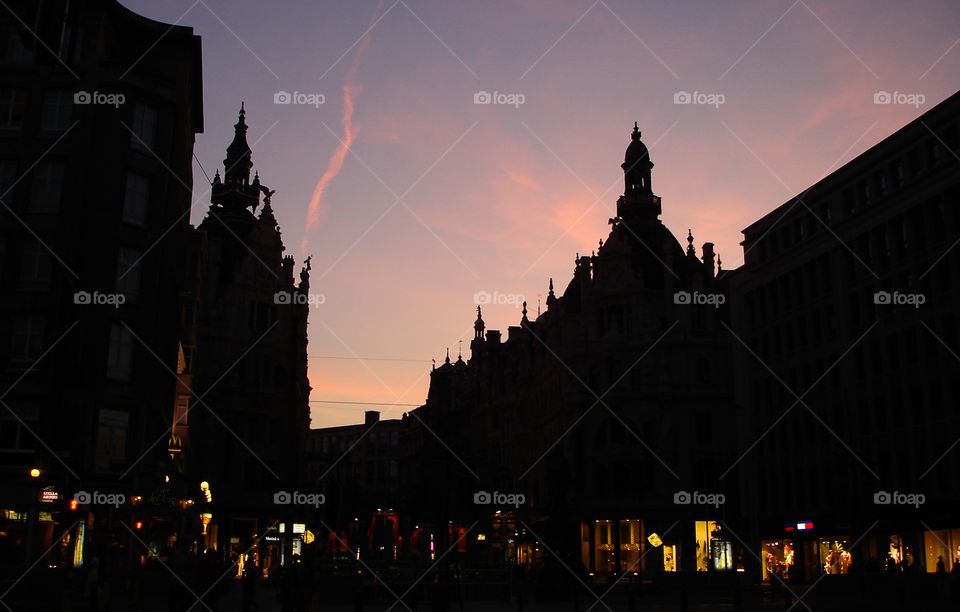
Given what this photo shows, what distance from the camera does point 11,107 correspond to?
141ft

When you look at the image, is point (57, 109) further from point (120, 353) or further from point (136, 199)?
point (120, 353)

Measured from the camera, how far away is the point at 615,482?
73.8 meters

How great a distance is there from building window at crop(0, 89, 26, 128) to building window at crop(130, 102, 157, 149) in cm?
484

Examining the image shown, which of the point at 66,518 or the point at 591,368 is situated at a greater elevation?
the point at 591,368

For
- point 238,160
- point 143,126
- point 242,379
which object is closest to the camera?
point 143,126

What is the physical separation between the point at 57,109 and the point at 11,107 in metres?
1.99

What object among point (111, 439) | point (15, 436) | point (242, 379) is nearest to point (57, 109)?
point (15, 436)

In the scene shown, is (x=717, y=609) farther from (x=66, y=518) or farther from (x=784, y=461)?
(x=784, y=461)

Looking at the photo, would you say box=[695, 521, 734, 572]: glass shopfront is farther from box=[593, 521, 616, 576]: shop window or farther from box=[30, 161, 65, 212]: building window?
box=[30, 161, 65, 212]: building window

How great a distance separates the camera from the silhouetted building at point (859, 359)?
173 feet

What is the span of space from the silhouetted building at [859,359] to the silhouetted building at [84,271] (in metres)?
32.4

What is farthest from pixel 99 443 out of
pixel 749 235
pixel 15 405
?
pixel 749 235

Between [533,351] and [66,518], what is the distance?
75.3m

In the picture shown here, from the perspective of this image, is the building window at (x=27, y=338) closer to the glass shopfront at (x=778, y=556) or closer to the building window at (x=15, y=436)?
the building window at (x=15, y=436)
